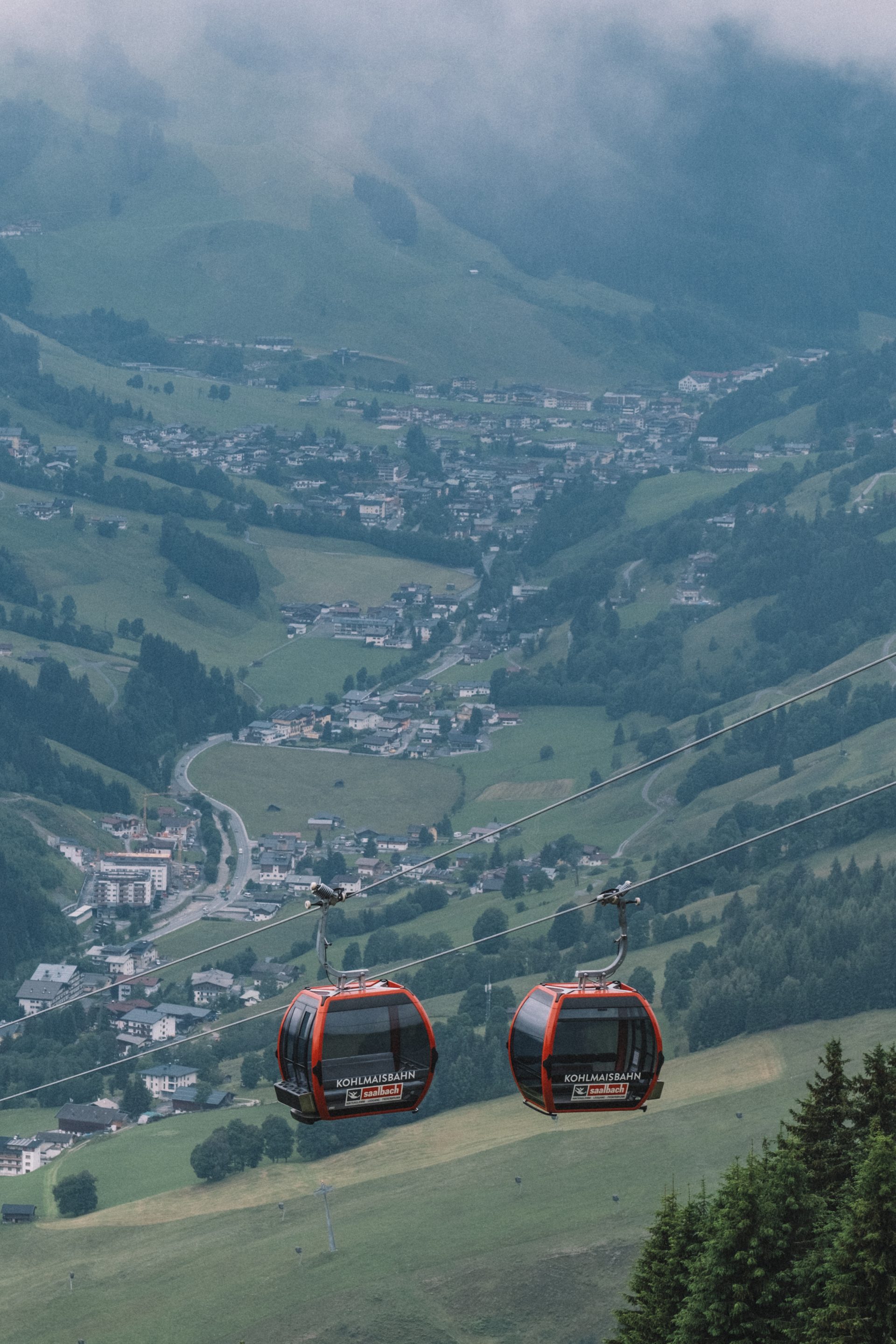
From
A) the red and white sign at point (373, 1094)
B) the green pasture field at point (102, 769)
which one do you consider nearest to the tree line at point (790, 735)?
the green pasture field at point (102, 769)

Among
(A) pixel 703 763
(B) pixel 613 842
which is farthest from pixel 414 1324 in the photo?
(A) pixel 703 763

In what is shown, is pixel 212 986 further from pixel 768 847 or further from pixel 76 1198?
pixel 768 847

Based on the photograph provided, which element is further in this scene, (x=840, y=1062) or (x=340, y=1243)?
(x=340, y=1243)

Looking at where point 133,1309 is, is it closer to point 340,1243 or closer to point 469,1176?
point 340,1243

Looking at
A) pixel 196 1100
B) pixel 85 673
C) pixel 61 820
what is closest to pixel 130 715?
pixel 85 673

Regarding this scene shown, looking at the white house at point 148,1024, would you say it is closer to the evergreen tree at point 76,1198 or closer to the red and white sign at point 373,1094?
the evergreen tree at point 76,1198

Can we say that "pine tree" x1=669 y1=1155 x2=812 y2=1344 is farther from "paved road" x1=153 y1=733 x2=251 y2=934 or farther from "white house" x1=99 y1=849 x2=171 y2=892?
"white house" x1=99 y1=849 x2=171 y2=892

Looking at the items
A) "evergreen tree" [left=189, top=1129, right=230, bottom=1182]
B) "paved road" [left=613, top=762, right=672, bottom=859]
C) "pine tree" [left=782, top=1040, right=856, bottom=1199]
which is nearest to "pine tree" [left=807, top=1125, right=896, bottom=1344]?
"pine tree" [left=782, top=1040, right=856, bottom=1199]
